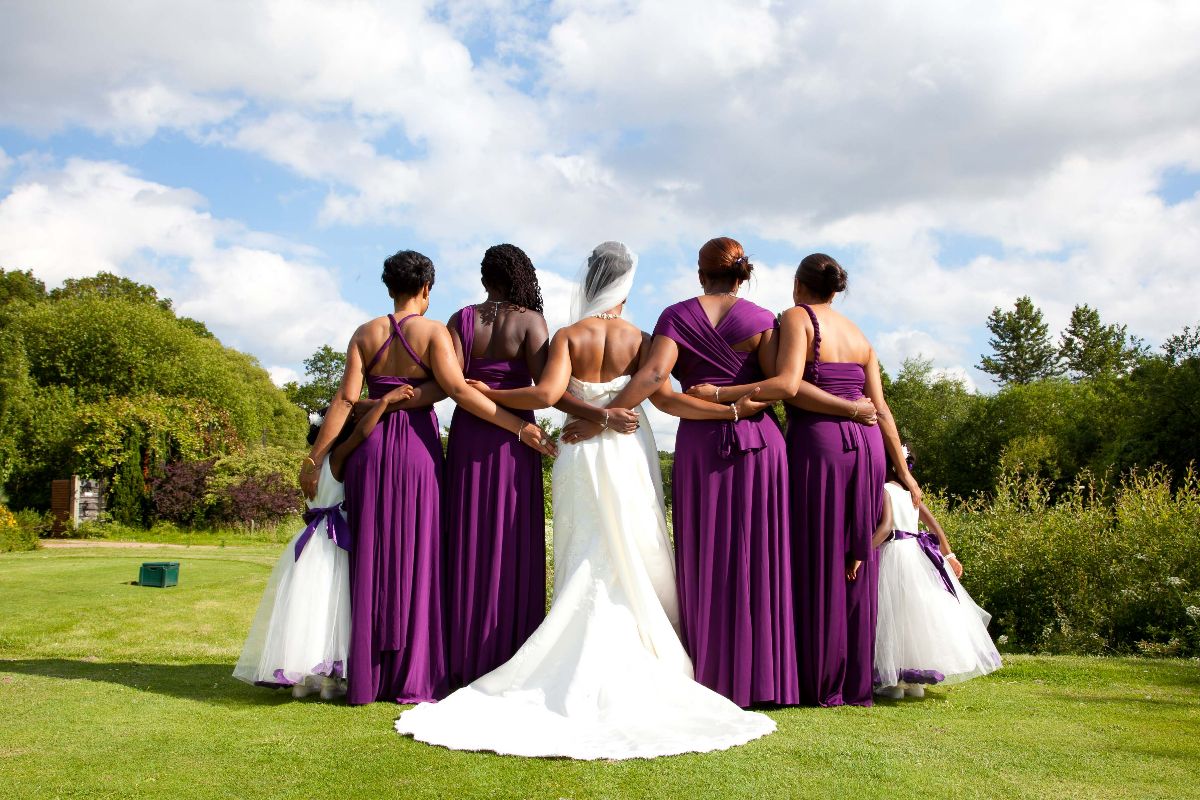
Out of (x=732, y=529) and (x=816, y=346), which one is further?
(x=816, y=346)

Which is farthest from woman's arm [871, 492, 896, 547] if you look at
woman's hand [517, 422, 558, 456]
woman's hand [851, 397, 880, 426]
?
woman's hand [517, 422, 558, 456]

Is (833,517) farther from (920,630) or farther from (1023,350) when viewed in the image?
(1023,350)

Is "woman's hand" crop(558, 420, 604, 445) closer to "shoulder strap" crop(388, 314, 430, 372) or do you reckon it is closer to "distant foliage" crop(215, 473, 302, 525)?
"shoulder strap" crop(388, 314, 430, 372)

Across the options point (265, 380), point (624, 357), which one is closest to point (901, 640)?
point (624, 357)

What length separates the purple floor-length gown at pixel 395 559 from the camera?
578 cm

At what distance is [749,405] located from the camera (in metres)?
5.74

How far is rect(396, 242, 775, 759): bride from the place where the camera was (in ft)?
15.5

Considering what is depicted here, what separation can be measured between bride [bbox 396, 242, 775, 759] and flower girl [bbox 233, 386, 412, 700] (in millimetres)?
722

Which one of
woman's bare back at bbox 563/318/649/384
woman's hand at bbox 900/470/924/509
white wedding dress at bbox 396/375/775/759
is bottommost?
white wedding dress at bbox 396/375/775/759

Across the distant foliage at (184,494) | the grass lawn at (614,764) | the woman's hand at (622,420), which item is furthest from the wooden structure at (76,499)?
the woman's hand at (622,420)

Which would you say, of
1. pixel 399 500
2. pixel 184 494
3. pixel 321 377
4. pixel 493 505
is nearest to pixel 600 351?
pixel 493 505

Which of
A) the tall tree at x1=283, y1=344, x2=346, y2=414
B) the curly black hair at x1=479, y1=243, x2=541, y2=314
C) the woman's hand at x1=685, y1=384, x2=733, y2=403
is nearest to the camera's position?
the woman's hand at x1=685, y1=384, x2=733, y2=403

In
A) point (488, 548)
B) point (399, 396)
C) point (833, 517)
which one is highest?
point (399, 396)

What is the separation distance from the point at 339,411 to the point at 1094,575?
7.76m
